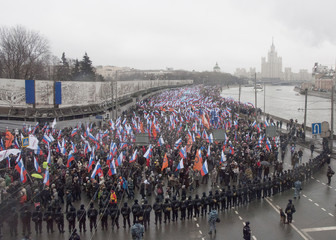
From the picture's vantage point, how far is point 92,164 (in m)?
17.4

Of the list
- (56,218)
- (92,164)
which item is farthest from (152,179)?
(56,218)

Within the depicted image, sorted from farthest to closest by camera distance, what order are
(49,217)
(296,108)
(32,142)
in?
(296,108) < (32,142) < (49,217)

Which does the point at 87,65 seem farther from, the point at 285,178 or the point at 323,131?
the point at 285,178

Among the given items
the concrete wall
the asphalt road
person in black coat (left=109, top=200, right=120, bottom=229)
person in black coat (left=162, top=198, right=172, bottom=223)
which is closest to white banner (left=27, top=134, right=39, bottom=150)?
the asphalt road

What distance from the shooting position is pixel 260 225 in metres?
12.8

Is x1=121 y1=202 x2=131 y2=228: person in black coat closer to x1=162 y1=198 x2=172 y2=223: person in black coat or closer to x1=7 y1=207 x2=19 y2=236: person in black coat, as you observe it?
x1=162 y1=198 x2=172 y2=223: person in black coat

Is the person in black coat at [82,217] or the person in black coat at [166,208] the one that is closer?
the person in black coat at [82,217]

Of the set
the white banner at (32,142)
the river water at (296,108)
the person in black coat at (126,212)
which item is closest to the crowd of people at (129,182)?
the person in black coat at (126,212)

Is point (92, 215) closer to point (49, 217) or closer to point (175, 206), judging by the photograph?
point (49, 217)

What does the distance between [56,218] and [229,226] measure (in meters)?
6.34

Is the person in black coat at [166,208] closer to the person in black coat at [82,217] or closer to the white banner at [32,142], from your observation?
the person in black coat at [82,217]

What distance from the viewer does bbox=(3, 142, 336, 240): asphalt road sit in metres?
11.8

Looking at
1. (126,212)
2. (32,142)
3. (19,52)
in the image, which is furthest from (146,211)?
(19,52)

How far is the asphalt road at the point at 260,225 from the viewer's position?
11820 mm
